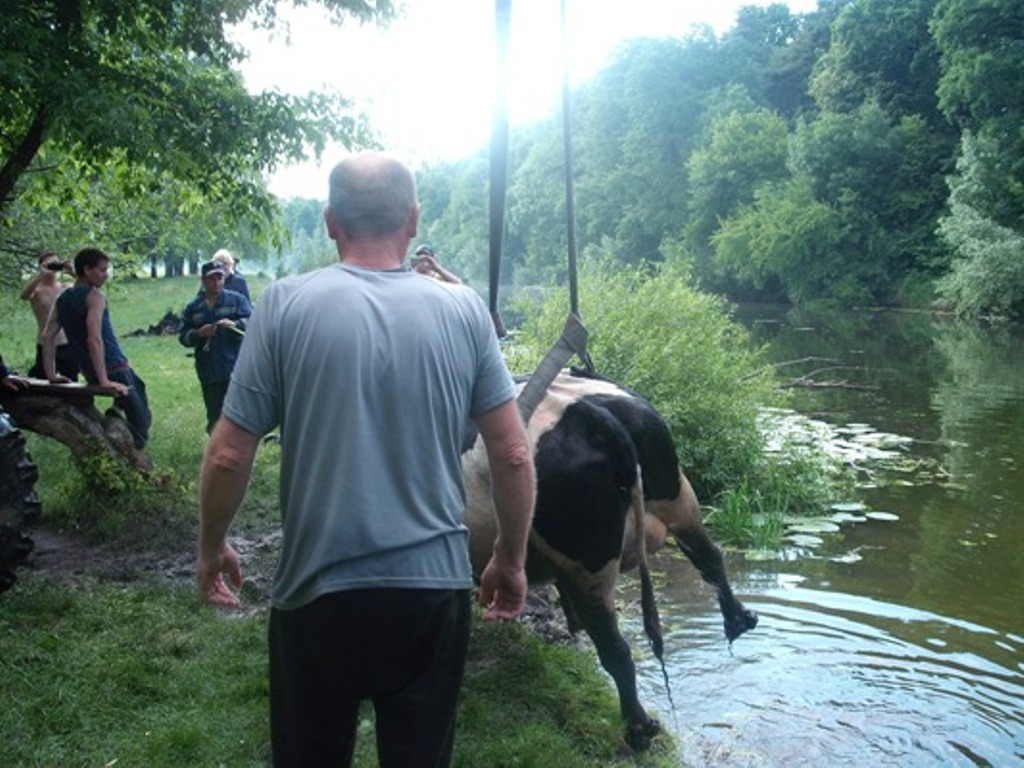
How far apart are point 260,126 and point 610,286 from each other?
19.8 feet

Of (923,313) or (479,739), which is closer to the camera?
(479,739)

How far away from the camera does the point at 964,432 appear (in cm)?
1612

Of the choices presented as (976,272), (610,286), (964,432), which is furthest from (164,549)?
(976,272)

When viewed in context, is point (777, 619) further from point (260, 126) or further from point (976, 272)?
point (976, 272)

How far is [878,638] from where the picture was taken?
7250mm

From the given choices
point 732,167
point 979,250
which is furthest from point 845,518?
point 732,167

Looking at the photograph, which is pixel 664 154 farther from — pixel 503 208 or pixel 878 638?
Result: pixel 503 208

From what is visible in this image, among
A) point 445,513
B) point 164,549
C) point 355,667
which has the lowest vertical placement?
point 164,549

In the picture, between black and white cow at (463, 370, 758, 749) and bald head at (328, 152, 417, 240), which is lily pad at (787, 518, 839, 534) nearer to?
black and white cow at (463, 370, 758, 749)

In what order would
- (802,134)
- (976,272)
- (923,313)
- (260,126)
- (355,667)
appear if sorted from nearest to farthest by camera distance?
(355,667)
(260,126)
(976,272)
(923,313)
(802,134)

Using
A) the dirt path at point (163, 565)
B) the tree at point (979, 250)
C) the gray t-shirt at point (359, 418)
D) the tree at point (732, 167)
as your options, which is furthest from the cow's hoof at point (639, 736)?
the tree at point (732, 167)

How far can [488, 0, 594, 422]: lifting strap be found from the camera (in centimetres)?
384

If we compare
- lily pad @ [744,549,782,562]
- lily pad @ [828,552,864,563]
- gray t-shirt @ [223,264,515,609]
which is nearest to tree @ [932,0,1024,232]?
lily pad @ [828,552,864,563]

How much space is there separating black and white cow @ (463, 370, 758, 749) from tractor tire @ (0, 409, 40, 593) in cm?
272
